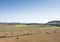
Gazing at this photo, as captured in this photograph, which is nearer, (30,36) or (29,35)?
(30,36)

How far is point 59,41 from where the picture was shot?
15203 millimetres

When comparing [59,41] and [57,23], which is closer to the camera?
[59,41]

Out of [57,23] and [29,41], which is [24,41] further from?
[57,23]

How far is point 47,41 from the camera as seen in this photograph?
50.1ft

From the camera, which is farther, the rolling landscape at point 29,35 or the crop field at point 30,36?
the rolling landscape at point 29,35

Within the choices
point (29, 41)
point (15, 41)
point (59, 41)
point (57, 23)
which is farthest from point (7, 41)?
point (57, 23)

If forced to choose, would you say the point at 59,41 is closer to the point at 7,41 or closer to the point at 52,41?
the point at 52,41

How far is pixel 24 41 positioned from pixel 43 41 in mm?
1925

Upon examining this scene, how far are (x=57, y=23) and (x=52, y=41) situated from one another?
157ft

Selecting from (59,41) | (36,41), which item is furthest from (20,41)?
(59,41)

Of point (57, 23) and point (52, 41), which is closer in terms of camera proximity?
point (52, 41)

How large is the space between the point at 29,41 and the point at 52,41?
90.7 inches

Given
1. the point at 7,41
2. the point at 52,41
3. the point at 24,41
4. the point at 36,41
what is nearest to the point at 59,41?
the point at 52,41

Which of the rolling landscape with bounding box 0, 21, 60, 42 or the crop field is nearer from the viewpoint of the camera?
the crop field
